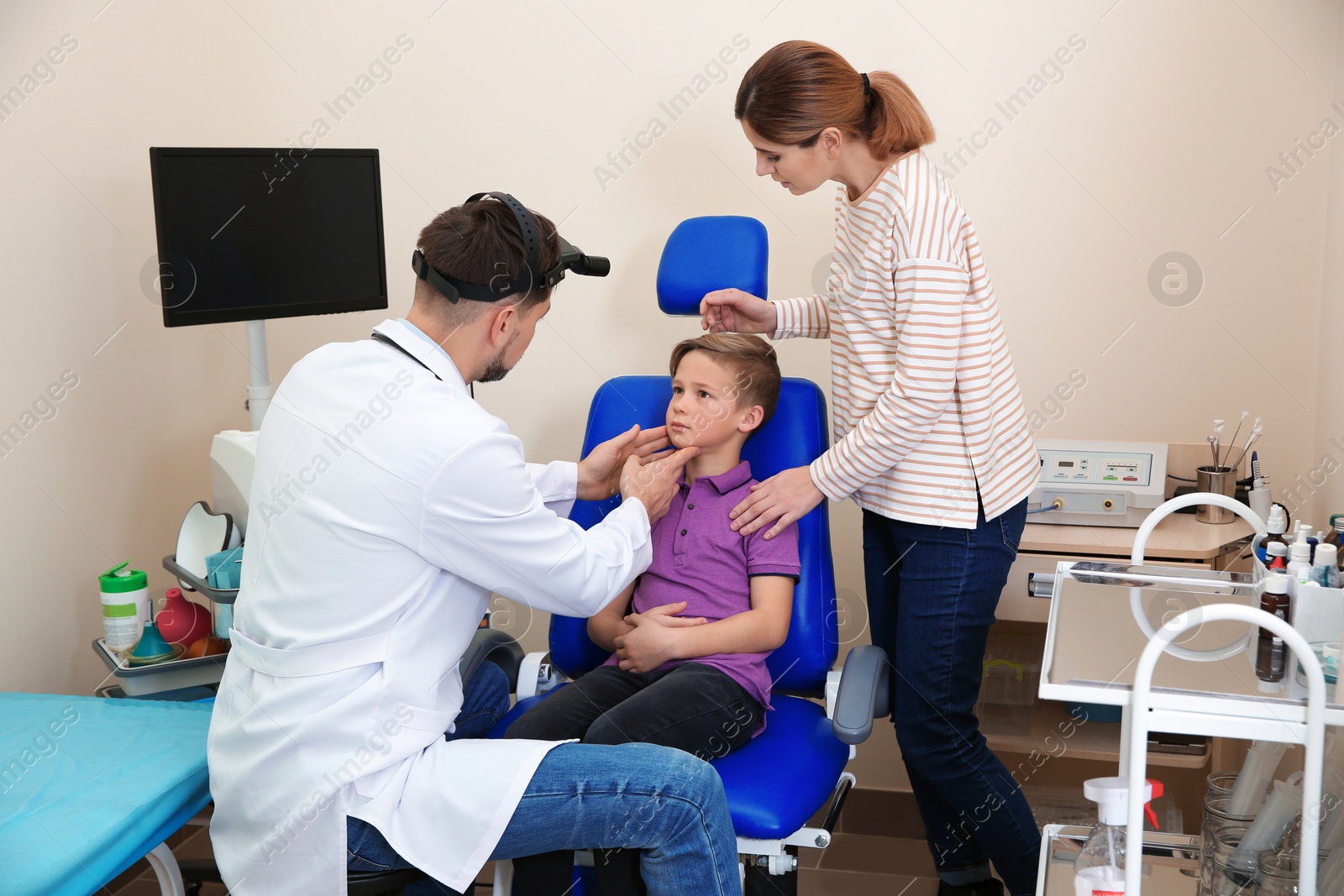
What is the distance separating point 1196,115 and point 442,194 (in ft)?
5.60

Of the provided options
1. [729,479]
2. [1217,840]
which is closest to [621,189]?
[729,479]

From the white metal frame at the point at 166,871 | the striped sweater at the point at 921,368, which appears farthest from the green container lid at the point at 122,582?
the striped sweater at the point at 921,368

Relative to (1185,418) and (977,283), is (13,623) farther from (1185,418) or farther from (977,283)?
(1185,418)

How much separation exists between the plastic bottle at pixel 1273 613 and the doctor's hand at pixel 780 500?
0.66 meters

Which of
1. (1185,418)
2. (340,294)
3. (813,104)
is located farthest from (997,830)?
(340,294)

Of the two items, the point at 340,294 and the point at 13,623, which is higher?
the point at 340,294

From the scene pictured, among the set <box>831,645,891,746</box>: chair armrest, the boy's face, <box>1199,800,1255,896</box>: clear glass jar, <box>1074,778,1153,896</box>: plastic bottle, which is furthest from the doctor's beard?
<box>1199,800,1255,896</box>: clear glass jar

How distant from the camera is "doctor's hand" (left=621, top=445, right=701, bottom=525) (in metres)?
1.73

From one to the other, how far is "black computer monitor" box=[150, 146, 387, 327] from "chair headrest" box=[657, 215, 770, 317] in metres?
0.75

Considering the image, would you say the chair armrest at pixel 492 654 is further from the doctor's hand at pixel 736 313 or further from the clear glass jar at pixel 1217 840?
the clear glass jar at pixel 1217 840

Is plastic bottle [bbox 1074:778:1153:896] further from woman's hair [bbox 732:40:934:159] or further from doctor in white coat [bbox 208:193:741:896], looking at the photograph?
woman's hair [bbox 732:40:934:159]

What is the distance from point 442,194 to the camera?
263cm

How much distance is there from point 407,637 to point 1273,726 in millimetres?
995

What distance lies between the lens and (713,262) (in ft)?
6.12
